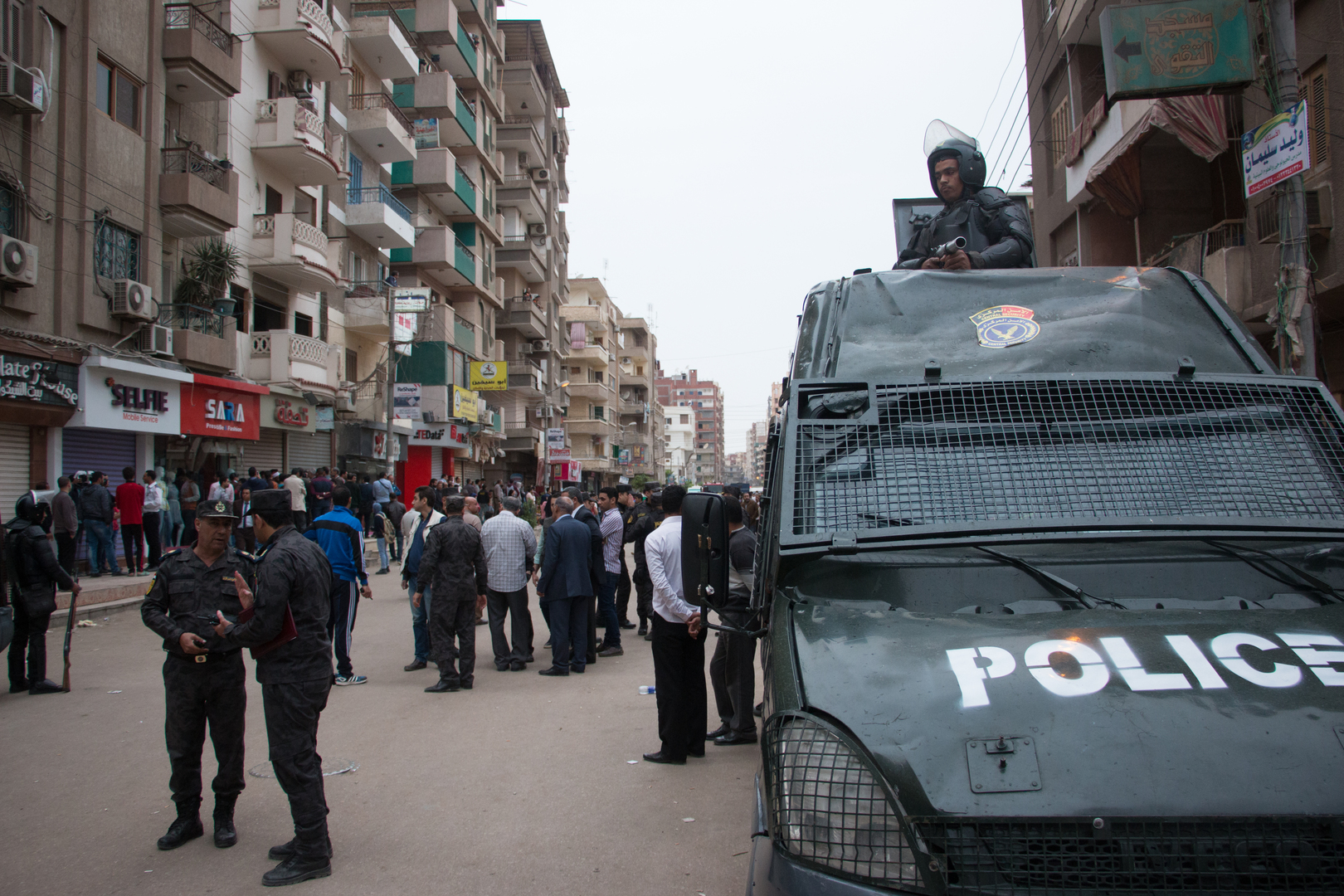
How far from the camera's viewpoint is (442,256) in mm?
34000


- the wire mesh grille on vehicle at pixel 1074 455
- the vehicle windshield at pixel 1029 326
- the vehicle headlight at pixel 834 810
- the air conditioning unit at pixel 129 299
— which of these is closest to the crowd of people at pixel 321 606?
the wire mesh grille on vehicle at pixel 1074 455

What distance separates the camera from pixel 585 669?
944 centimetres

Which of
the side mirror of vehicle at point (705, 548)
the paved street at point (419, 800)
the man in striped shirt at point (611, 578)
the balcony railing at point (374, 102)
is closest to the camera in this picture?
the side mirror of vehicle at point (705, 548)

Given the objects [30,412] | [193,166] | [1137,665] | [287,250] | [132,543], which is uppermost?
[193,166]

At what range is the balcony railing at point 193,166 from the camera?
60.7ft

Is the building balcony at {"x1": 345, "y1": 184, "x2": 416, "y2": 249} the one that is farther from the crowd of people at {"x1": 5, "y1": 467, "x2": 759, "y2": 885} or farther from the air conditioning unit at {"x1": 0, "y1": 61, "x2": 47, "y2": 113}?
the crowd of people at {"x1": 5, "y1": 467, "x2": 759, "y2": 885}

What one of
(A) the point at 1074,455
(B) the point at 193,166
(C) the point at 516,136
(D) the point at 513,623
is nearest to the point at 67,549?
(D) the point at 513,623

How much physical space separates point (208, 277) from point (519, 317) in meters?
26.8

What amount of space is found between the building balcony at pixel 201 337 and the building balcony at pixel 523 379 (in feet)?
84.2

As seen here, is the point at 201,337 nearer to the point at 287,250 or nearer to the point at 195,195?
the point at 195,195

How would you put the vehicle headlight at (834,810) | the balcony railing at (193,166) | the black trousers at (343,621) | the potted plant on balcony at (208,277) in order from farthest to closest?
1. the potted plant on balcony at (208,277)
2. the balcony railing at (193,166)
3. the black trousers at (343,621)
4. the vehicle headlight at (834,810)

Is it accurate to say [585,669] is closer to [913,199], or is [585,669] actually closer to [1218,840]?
[913,199]

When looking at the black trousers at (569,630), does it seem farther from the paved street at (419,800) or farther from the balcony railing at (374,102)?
the balcony railing at (374,102)

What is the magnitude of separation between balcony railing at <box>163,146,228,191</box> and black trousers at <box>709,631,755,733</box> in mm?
17251
